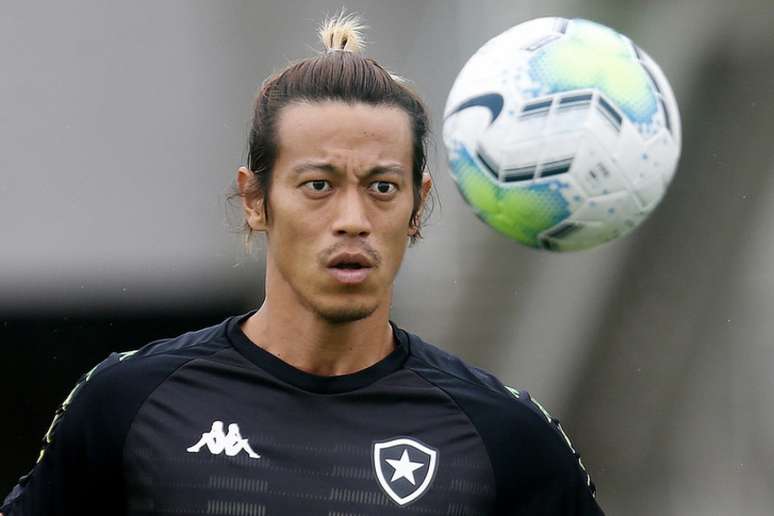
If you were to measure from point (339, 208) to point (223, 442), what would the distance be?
0.70 meters

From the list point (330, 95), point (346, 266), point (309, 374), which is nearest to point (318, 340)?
point (309, 374)

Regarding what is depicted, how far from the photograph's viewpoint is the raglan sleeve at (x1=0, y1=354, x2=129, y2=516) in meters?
4.12

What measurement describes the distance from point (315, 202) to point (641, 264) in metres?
5.39

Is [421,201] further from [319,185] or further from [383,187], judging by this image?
[319,185]

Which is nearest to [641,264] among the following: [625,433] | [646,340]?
[646,340]

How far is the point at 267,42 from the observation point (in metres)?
9.27

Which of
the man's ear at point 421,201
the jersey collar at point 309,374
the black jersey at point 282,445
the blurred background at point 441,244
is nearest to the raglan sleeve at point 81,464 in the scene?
the black jersey at point 282,445

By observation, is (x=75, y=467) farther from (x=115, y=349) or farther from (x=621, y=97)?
(x=115, y=349)

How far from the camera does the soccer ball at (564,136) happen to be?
14.4ft

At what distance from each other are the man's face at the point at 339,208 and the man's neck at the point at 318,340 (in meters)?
0.06

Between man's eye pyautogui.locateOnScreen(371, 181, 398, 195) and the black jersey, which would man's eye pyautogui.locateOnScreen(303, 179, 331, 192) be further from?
the black jersey

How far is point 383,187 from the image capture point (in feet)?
13.7

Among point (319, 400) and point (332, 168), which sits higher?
point (332, 168)

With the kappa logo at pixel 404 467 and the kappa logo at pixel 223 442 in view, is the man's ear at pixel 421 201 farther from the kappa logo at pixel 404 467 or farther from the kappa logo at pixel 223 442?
the kappa logo at pixel 223 442
